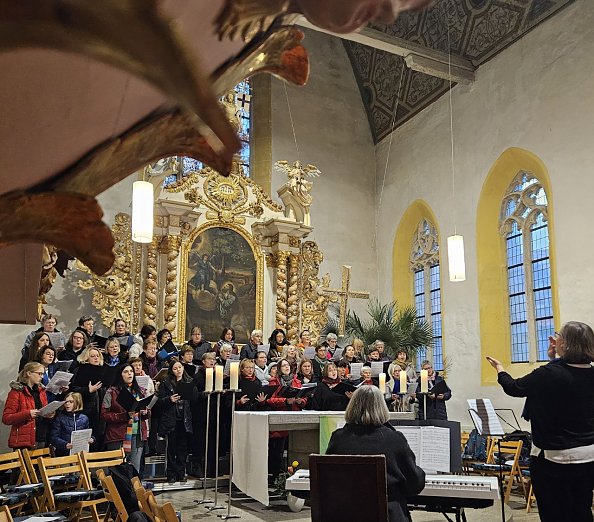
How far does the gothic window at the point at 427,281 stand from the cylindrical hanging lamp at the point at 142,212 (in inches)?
372

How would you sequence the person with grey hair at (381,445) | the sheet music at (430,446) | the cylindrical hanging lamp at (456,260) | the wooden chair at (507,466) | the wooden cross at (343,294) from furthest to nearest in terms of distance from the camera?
the wooden cross at (343,294) < the cylindrical hanging lamp at (456,260) < the wooden chair at (507,466) < the sheet music at (430,446) < the person with grey hair at (381,445)

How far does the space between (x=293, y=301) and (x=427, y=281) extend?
4.61m

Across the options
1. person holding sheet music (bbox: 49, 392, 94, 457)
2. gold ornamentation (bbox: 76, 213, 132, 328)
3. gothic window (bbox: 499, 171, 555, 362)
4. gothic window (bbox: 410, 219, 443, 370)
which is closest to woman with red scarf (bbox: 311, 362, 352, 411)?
person holding sheet music (bbox: 49, 392, 94, 457)

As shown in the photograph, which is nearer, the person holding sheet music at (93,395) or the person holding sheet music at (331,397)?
the person holding sheet music at (93,395)

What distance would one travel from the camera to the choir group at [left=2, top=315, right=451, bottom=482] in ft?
22.8

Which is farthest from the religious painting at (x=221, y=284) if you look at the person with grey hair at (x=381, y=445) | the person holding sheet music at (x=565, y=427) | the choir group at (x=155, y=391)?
the person holding sheet music at (x=565, y=427)

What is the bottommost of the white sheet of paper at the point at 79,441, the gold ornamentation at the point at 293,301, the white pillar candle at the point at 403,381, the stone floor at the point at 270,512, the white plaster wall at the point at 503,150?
the stone floor at the point at 270,512

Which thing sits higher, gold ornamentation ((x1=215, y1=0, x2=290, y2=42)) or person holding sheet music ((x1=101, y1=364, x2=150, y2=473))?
gold ornamentation ((x1=215, y1=0, x2=290, y2=42))

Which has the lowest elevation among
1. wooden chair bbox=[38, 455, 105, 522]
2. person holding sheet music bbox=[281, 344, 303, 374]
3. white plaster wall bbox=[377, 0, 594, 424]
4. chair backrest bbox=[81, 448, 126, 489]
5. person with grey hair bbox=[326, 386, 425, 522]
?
wooden chair bbox=[38, 455, 105, 522]

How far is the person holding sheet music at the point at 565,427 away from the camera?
3615mm

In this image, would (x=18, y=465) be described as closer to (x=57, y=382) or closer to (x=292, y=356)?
(x=57, y=382)

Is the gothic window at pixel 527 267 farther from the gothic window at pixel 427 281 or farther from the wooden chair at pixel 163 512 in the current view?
the wooden chair at pixel 163 512

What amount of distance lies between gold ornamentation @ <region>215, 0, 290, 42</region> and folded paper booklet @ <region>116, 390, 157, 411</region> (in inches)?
271

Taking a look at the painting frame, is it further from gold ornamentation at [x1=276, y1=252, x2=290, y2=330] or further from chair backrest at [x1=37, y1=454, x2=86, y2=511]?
chair backrest at [x1=37, y1=454, x2=86, y2=511]
